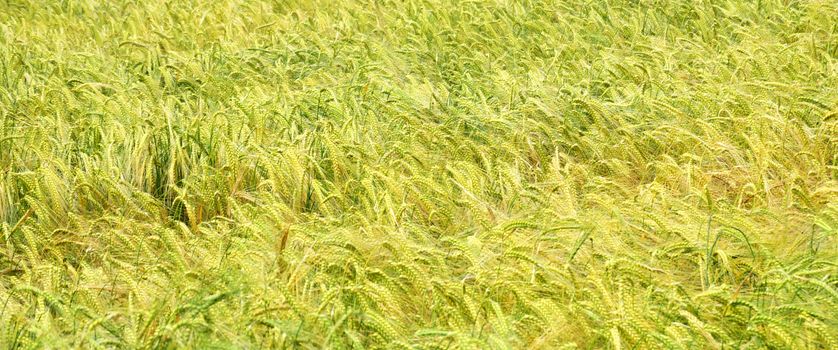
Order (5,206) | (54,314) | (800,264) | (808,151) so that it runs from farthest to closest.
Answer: (5,206)
(808,151)
(54,314)
(800,264)

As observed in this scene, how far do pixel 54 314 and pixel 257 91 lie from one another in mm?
2194

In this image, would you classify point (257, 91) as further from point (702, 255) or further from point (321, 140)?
point (702, 255)

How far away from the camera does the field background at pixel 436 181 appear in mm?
2564

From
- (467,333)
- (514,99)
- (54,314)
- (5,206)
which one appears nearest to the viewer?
(467,333)

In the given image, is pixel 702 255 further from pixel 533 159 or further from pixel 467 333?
pixel 533 159

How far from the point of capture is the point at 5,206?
376 cm

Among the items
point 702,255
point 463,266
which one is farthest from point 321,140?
point 702,255

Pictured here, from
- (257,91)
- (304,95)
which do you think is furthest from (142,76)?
(304,95)

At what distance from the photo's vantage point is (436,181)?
144 inches

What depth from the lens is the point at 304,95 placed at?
184 inches

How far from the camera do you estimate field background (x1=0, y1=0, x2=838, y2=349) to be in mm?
2564

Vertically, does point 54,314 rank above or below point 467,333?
below

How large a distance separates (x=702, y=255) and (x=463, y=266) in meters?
0.64

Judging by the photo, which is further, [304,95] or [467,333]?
[304,95]
